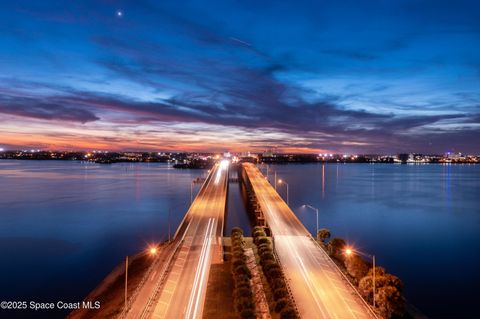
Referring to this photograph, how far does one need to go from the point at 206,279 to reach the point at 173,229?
32.8 metres

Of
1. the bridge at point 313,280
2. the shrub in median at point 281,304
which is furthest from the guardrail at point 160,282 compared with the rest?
the bridge at point 313,280

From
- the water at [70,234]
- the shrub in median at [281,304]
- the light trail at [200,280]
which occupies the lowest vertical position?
the water at [70,234]

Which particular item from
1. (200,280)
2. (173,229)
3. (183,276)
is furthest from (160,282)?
(173,229)

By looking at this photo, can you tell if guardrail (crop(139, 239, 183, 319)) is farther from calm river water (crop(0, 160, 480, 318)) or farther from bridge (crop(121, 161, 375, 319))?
calm river water (crop(0, 160, 480, 318))

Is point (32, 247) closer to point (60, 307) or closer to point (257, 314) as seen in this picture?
point (60, 307)

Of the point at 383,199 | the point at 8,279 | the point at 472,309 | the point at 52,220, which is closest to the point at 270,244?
the point at 472,309

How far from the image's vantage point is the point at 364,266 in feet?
109

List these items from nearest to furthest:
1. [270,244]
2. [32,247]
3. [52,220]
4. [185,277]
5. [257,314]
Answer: [257,314] < [185,277] < [270,244] < [32,247] < [52,220]

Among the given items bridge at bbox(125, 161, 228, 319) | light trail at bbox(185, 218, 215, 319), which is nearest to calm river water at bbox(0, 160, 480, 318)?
bridge at bbox(125, 161, 228, 319)

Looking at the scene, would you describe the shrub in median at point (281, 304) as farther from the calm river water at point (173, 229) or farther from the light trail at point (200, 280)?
the calm river water at point (173, 229)

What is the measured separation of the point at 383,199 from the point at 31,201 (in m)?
86.8

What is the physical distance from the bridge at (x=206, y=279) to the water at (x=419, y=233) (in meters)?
10.8

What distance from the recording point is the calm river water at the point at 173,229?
119ft

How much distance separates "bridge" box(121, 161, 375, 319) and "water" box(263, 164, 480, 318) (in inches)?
423
